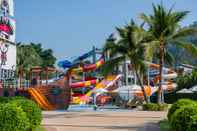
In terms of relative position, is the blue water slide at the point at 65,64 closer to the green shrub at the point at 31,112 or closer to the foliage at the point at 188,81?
the foliage at the point at 188,81

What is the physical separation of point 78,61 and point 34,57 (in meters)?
33.5

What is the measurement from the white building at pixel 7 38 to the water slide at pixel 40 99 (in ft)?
18.1

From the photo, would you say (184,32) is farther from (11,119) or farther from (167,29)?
(11,119)

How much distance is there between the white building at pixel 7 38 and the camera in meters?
44.2

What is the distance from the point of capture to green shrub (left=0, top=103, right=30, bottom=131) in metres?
12.8

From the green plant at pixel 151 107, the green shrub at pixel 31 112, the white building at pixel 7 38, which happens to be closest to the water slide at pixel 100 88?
the white building at pixel 7 38

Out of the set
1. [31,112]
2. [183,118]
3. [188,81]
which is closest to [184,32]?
[31,112]

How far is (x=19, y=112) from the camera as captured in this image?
13.2m

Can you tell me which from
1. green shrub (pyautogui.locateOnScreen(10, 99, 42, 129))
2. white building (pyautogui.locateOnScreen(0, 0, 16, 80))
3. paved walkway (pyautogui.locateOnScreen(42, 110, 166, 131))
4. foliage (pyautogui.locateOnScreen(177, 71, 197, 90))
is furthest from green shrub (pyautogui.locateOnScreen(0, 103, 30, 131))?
foliage (pyautogui.locateOnScreen(177, 71, 197, 90))

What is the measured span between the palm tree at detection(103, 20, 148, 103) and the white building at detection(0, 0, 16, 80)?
1189cm

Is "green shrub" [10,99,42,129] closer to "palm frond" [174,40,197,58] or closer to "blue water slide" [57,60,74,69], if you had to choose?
"palm frond" [174,40,197,58]

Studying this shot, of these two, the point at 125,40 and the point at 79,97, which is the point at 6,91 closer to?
the point at 79,97

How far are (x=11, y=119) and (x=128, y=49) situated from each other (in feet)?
78.7

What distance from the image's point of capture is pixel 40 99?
132ft
